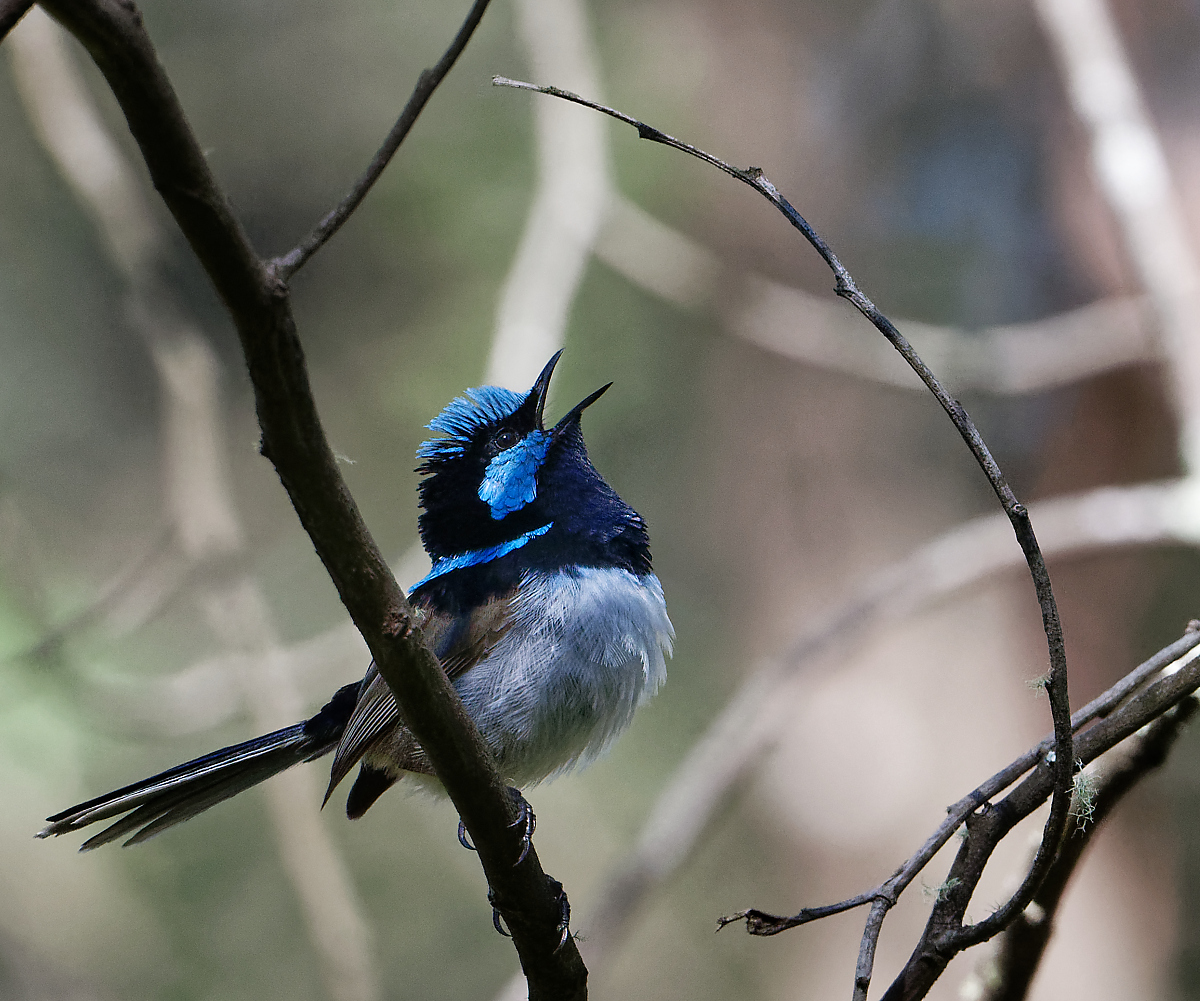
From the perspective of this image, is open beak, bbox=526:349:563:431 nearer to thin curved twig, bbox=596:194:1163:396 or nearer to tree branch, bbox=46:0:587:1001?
tree branch, bbox=46:0:587:1001

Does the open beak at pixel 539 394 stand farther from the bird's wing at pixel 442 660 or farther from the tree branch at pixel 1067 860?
the tree branch at pixel 1067 860

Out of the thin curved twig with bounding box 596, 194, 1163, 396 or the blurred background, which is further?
the thin curved twig with bounding box 596, 194, 1163, 396

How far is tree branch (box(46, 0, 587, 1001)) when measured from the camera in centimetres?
113

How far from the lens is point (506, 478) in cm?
299

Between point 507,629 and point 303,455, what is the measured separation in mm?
1313

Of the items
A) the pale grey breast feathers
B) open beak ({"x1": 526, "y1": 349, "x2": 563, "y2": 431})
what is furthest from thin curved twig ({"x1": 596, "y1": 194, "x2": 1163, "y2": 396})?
the pale grey breast feathers

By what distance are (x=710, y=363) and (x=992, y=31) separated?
2595 millimetres

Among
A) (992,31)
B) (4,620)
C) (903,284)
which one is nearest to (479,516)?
(4,620)

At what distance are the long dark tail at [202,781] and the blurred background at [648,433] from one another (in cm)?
161

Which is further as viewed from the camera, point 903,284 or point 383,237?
point 383,237

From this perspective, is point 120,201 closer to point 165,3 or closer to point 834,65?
point 165,3

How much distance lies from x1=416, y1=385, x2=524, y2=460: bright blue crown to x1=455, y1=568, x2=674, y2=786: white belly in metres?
0.59

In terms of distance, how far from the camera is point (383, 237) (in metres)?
6.77

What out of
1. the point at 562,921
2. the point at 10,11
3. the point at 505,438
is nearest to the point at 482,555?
the point at 505,438
